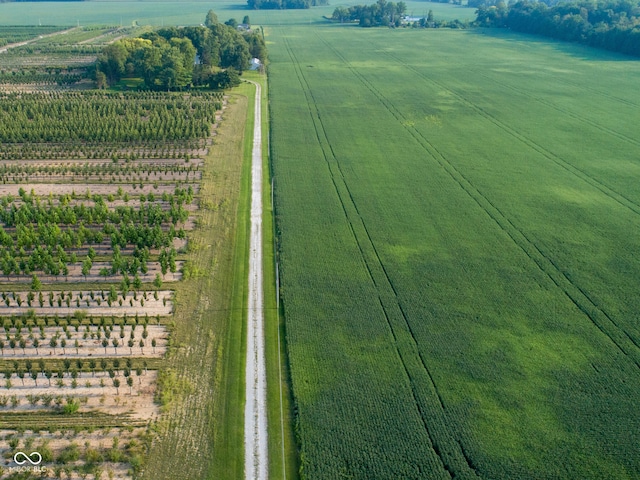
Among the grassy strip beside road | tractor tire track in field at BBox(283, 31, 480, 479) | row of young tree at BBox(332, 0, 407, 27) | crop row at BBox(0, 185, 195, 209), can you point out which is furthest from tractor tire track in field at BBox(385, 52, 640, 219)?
row of young tree at BBox(332, 0, 407, 27)

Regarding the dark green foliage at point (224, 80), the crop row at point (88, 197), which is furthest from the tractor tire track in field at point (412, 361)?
the dark green foliage at point (224, 80)

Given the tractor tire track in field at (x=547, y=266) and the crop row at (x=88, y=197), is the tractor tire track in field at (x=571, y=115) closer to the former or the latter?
the tractor tire track in field at (x=547, y=266)

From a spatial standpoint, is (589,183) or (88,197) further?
(589,183)

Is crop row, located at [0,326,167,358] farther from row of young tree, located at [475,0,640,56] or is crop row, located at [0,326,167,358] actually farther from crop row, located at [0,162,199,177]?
row of young tree, located at [475,0,640,56]

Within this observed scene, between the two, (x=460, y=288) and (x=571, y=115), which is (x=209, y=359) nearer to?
(x=460, y=288)

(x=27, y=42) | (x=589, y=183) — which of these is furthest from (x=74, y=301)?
(x=27, y=42)

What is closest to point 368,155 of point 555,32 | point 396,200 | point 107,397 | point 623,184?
point 396,200
